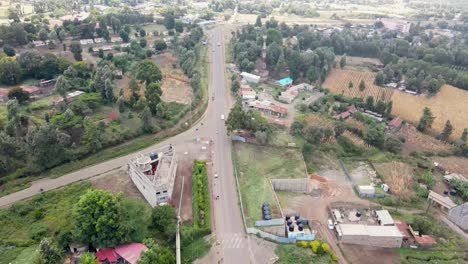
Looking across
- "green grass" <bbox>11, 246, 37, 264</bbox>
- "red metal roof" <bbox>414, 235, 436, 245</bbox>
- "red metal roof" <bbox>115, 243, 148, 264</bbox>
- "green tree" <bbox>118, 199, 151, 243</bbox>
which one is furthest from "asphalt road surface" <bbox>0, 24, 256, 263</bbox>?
"red metal roof" <bbox>414, 235, 436, 245</bbox>

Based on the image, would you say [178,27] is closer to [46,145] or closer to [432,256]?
[46,145]

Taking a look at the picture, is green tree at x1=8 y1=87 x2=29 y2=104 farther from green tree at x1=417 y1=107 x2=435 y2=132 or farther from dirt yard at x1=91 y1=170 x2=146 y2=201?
A: green tree at x1=417 y1=107 x2=435 y2=132

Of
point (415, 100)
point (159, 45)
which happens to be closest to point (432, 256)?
point (415, 100)

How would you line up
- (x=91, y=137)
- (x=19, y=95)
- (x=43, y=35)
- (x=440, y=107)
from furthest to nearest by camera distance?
(x=43, y=35)
(x=440, y=107)
(x=19, y=95)
(x=91, y=137)

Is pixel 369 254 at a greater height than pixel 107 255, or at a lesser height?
lesser

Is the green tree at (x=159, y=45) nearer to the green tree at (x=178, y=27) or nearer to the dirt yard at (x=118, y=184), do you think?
the green tree at (x=178, y=27)

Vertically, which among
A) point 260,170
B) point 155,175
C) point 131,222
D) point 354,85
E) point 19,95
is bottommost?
point 260,170

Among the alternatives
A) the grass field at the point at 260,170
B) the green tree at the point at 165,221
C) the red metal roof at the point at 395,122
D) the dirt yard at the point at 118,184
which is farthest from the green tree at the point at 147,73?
the red metal roof at the point at 395,122
